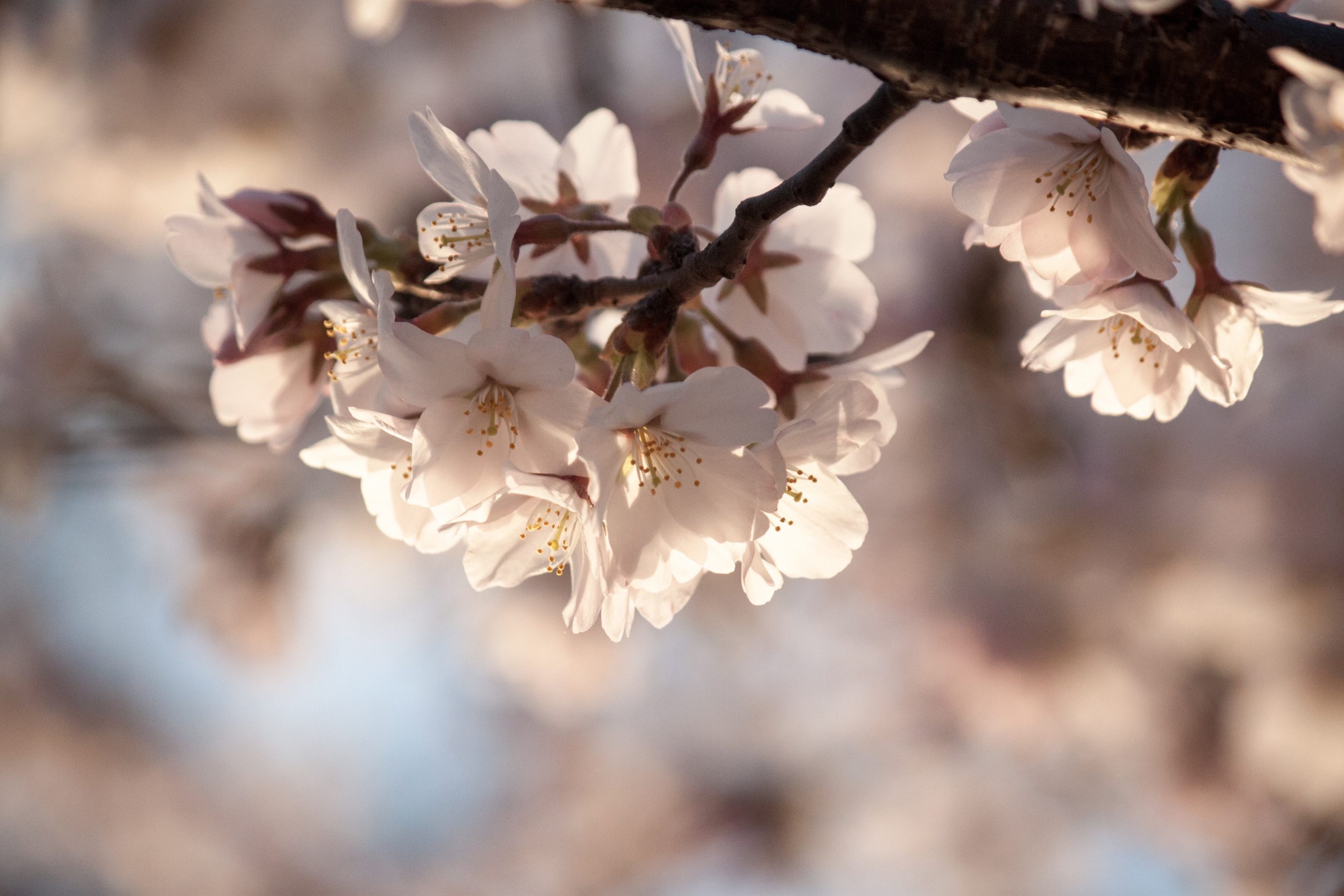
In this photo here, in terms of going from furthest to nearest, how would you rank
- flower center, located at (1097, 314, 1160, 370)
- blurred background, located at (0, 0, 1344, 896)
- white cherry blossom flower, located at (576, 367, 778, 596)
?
blurred background, located at (0, 0, 1344, 896) < flower center, located at (1097, 314, 1160, 370) < white cherry blossom flower, located at (576, 367, 778, 596)

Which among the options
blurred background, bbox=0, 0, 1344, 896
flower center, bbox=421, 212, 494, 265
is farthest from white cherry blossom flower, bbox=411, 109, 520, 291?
blurred background, bbox=0, 0, 1344, 896

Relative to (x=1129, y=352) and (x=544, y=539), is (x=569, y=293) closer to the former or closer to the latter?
(x=544, y=539)

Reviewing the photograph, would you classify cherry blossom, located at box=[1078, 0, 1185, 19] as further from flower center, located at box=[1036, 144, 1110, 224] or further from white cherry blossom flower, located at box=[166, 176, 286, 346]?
white cherry blossom flower, located at box=[166, 176, 286, 346]

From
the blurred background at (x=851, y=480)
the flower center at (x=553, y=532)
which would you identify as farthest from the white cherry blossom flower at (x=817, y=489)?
the blurred background at (x=851, y=480)

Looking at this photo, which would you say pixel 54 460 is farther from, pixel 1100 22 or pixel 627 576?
pixel 1100 22

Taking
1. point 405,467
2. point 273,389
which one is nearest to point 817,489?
point 405,467

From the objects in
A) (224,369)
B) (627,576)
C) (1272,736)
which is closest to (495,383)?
(627,576)

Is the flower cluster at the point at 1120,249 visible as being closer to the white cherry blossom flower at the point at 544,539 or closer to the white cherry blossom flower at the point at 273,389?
the white cherry blossom flower at the point at 544,539

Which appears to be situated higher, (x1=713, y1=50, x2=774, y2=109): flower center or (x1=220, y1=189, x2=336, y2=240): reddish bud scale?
(x1=713, y1=50, x2=774, y2=109): flower center
